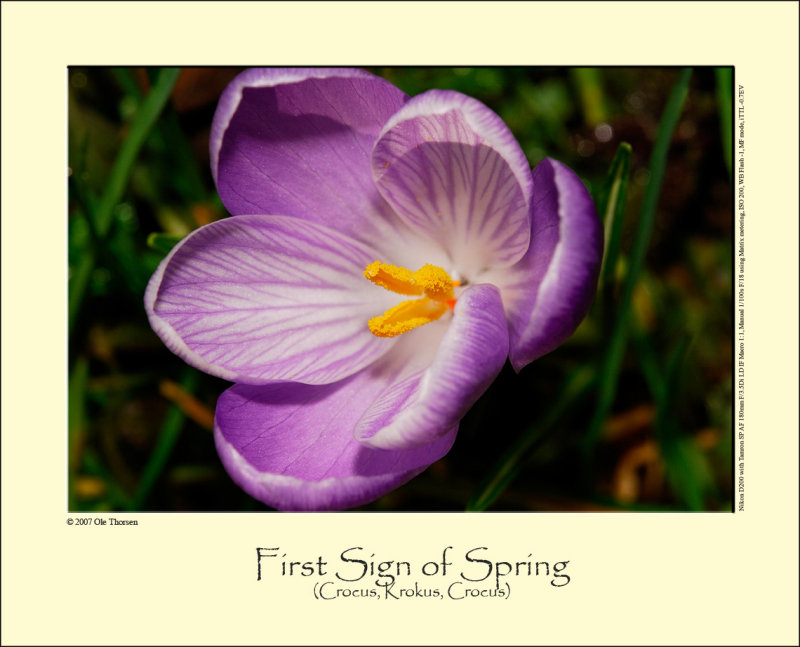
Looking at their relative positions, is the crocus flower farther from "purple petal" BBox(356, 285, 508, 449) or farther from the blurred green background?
the blurred green background

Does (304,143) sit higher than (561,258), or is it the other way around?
(304,143)

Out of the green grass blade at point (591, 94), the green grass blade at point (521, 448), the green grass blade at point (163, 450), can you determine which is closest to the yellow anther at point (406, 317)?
the green grass blade at point (521, 448)

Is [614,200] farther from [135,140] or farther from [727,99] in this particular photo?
[135,140]

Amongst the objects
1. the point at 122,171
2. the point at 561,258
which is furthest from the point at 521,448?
the point at 122,171

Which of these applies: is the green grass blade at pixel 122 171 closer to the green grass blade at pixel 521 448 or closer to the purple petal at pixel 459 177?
the purple petal at pixel 459 177

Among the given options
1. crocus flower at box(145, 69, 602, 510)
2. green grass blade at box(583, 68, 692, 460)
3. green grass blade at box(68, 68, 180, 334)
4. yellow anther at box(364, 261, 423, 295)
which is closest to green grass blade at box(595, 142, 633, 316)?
green grass blade at box(583, 68, 692, 460)

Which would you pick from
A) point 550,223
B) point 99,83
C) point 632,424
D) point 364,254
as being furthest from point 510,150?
point 99,83
